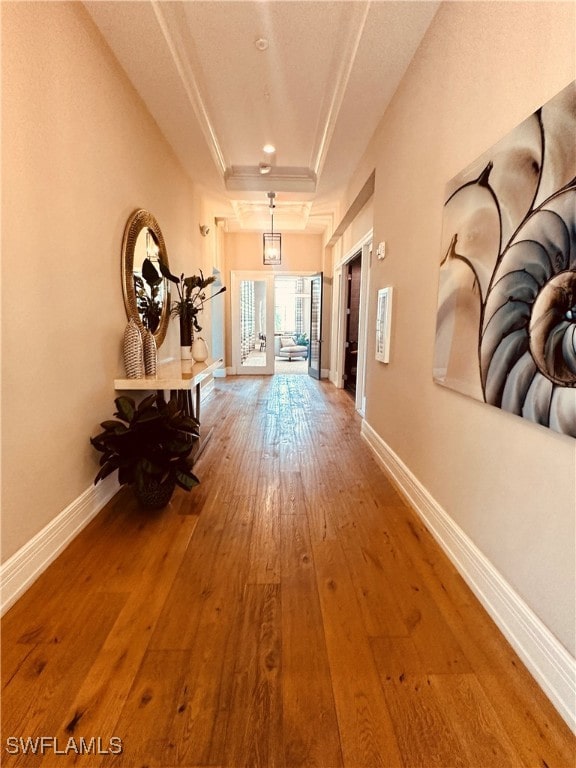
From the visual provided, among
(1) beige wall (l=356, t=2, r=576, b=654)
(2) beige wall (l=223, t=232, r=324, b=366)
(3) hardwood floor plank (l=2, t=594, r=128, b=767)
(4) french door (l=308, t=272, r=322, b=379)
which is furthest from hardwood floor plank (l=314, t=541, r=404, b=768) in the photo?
(2) beige wall (l=223, t=232, r=324, b=366)

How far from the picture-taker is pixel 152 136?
3.02 meters

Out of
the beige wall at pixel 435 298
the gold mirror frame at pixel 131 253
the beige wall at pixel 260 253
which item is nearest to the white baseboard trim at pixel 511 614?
the beige wall at pixel 435 298

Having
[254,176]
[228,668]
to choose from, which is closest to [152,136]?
[254,176]

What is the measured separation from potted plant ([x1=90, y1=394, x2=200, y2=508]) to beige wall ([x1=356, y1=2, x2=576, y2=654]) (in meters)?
1.48

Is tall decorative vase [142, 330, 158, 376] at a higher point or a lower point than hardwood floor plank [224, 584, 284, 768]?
higher

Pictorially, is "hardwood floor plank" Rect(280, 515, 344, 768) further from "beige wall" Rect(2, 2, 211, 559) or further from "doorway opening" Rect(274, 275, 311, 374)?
"doorway opening" Rect(274, 275, 311, 374)

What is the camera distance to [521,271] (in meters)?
1.28

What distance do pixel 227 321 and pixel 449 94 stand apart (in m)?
5.74

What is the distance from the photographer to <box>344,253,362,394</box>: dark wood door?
18.9 feet

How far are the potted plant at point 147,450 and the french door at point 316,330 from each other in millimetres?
5069

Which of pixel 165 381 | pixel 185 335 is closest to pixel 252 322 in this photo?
pixel 185 335

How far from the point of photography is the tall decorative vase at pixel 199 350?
3.26 meters

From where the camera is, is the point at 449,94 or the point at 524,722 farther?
the point at 449,94

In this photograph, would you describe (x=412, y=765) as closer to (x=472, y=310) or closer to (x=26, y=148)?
(x=472, y=310)
